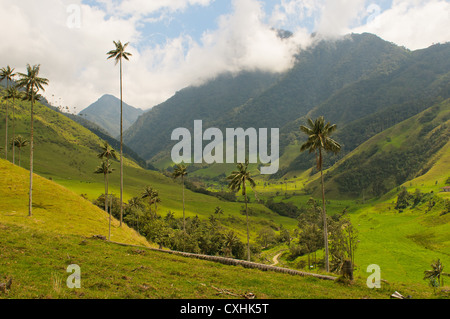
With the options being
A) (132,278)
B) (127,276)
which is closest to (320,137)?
(132,278)

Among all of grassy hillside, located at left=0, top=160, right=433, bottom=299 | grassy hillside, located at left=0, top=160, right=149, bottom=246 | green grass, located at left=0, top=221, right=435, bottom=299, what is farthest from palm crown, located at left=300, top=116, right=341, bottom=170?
grassy hillside, located at left=0, top=160, right=149, bottom=246

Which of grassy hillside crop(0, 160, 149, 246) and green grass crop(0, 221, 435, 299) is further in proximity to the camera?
grassy hillside crop(0, 160, 149, 246)

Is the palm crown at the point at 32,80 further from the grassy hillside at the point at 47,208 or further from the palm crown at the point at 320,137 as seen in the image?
the palm crown at the point at 320,137

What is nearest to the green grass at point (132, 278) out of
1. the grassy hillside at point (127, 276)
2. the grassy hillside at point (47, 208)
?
the grassy hillside at point (127, 276)

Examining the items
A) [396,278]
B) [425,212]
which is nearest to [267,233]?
[425,212]

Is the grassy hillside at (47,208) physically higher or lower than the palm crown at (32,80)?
lower

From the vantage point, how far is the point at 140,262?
2880 centimetres

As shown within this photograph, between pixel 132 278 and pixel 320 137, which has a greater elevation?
pixel 320 137

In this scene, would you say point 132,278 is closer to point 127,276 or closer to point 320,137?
point 127,276

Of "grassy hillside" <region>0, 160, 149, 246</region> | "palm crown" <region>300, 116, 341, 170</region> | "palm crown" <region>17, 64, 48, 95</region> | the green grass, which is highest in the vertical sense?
"palm crown" <region>17, 64, 48, 95</region>

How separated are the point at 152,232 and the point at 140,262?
53.2 meters

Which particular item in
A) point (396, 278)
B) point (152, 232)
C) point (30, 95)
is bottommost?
point (396, 278)

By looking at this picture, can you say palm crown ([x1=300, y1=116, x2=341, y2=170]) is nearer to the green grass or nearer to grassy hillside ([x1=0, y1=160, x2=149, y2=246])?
the green grass
